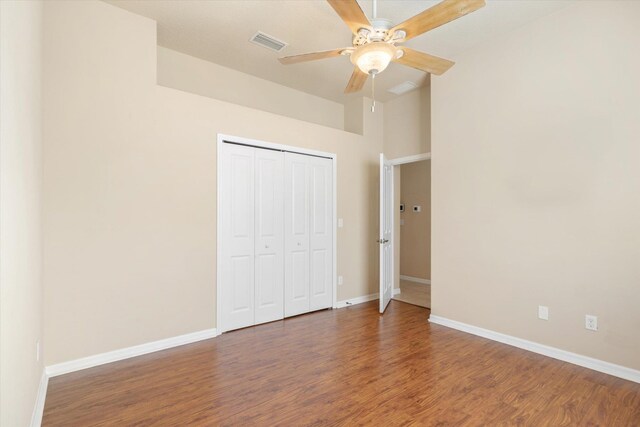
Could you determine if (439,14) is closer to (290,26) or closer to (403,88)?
(290,26)

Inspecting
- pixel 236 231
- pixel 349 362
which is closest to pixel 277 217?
pixel 236 231

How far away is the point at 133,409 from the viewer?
2172mm

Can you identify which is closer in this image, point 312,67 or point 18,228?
point 18,228

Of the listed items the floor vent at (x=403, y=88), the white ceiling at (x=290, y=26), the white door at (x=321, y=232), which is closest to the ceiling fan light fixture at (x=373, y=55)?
the white ceiling at (x=290, y=26)

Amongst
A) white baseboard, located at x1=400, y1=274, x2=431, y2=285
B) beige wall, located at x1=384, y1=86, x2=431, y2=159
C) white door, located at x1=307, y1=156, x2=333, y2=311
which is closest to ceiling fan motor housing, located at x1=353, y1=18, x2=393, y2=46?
white door, located at x1=307, y1=156, x2=333, y2=311

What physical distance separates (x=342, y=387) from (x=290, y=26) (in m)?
3.32

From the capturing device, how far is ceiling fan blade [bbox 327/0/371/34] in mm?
1818

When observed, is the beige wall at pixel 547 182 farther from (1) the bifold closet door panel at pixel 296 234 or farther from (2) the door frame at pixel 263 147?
(1) the bifold closet door panel at pixel 296 234

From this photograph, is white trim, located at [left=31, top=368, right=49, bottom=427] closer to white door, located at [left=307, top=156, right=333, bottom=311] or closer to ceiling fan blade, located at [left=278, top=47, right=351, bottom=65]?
white door, located at [left=307, top=156, right=333, bottom=311]

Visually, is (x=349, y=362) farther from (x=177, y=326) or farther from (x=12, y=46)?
(x=12, y=46)

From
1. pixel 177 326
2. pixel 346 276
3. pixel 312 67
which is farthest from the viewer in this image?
pixel 346 276

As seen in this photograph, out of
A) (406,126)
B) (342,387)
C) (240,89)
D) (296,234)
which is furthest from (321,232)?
(342,387)

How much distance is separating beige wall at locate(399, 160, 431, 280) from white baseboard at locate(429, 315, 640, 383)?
2.72 meters

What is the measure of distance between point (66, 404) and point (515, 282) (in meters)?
4.01
